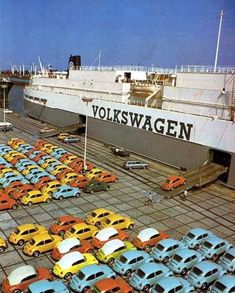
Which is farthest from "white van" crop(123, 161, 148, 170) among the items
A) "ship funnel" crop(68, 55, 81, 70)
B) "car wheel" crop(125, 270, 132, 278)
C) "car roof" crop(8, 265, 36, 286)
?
"ship funnel" crop(68, 55, 81, 70)

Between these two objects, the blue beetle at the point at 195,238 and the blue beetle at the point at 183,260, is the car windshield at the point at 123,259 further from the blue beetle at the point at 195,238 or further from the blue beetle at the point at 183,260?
the blue beetle at the point at 195,238

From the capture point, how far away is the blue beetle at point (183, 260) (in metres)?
23.0

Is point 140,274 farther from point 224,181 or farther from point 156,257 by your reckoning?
point 224,181

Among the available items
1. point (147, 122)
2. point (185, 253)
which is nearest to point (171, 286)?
point (185, 253)

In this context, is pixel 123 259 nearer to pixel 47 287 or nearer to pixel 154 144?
pixel 47 287

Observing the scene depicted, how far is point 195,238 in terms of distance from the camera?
26.6m

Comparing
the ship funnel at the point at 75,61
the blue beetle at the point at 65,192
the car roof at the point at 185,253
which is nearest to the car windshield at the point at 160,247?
the car roof at the point at 185,253

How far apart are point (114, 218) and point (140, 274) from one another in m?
7.98

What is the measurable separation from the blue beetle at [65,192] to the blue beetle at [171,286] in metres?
16.9

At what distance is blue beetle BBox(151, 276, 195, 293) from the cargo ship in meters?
22.6

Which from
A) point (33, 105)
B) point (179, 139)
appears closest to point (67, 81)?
point (33, 105)

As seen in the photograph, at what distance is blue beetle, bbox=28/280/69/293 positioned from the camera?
1914cm

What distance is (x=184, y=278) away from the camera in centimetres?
2272

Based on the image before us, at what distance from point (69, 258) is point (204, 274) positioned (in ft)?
29.4
